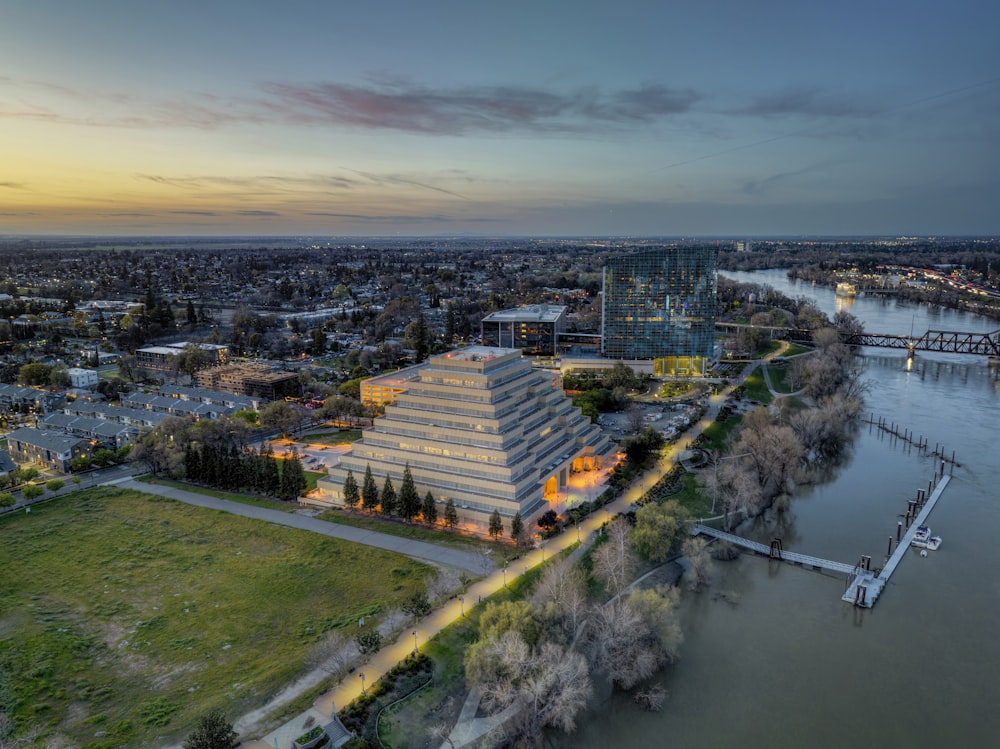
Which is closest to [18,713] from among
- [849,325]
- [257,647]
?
[257,647]

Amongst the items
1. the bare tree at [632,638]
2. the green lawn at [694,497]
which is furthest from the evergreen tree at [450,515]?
the green lawn at [694,497]

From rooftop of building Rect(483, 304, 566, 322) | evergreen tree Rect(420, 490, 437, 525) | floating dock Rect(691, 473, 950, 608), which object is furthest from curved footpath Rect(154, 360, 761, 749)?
rooftop of building Rect(483, 304, 566, 322)

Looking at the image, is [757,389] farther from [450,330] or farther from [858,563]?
[450,330]

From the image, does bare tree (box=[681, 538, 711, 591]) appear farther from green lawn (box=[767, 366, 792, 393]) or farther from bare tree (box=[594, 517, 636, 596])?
green lawn (box=[767, 366, 792, 393])

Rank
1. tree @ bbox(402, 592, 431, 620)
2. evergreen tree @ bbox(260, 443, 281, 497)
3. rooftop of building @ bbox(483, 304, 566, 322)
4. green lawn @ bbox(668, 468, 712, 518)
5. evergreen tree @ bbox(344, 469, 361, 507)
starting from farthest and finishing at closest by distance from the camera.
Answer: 1. rooftop of building @ bbox(483, 304, 566, 322)
2. evergreen tree @ bbox(260, 443, 281, 497)
3. green lawn @ bbox(668, 468, 712, 518)
4. evergreen tree @ bbox(344, 469, 361, 507)
5. tree @ bbox(402, 592, 431, 620)

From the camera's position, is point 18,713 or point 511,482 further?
point 511,482

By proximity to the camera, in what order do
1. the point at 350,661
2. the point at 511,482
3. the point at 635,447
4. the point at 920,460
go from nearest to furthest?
the point at 350,661, the point at 511,482, the point at 635,447, the point at 920,460

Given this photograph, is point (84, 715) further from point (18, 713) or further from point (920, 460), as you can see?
point (920, 460)

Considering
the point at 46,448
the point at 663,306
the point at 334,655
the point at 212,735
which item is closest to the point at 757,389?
the point at 663,306
